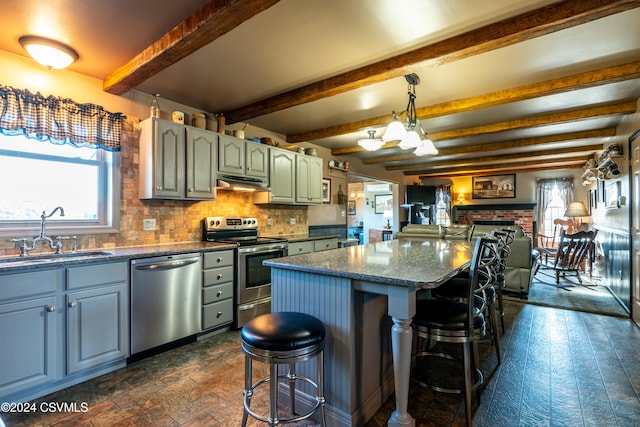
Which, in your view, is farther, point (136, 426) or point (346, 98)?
point (346, 98)

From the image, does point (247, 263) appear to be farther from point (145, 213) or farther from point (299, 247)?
point (145, 213)

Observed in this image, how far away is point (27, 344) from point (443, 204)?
9589mm

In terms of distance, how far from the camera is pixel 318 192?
4781 mm

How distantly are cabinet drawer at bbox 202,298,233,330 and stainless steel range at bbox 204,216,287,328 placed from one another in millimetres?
86

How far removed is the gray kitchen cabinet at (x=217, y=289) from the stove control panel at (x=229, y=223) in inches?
22.5

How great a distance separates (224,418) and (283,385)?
0.37 meters

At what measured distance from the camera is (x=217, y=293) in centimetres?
301

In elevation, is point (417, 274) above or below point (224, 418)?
above

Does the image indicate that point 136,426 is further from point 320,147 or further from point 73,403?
point 320,147

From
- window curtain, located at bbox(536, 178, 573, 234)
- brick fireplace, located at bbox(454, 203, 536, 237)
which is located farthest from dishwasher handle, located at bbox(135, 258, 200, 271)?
window curtain, located at bbox(536, 178, 573, 234)

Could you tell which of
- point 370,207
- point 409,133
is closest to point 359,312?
point 409,133

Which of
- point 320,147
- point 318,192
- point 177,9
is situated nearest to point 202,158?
point 177,9

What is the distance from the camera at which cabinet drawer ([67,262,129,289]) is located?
2105 mm

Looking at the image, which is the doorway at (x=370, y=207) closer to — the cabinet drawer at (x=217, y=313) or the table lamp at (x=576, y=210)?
the table lamp at (x=576, y=210)
